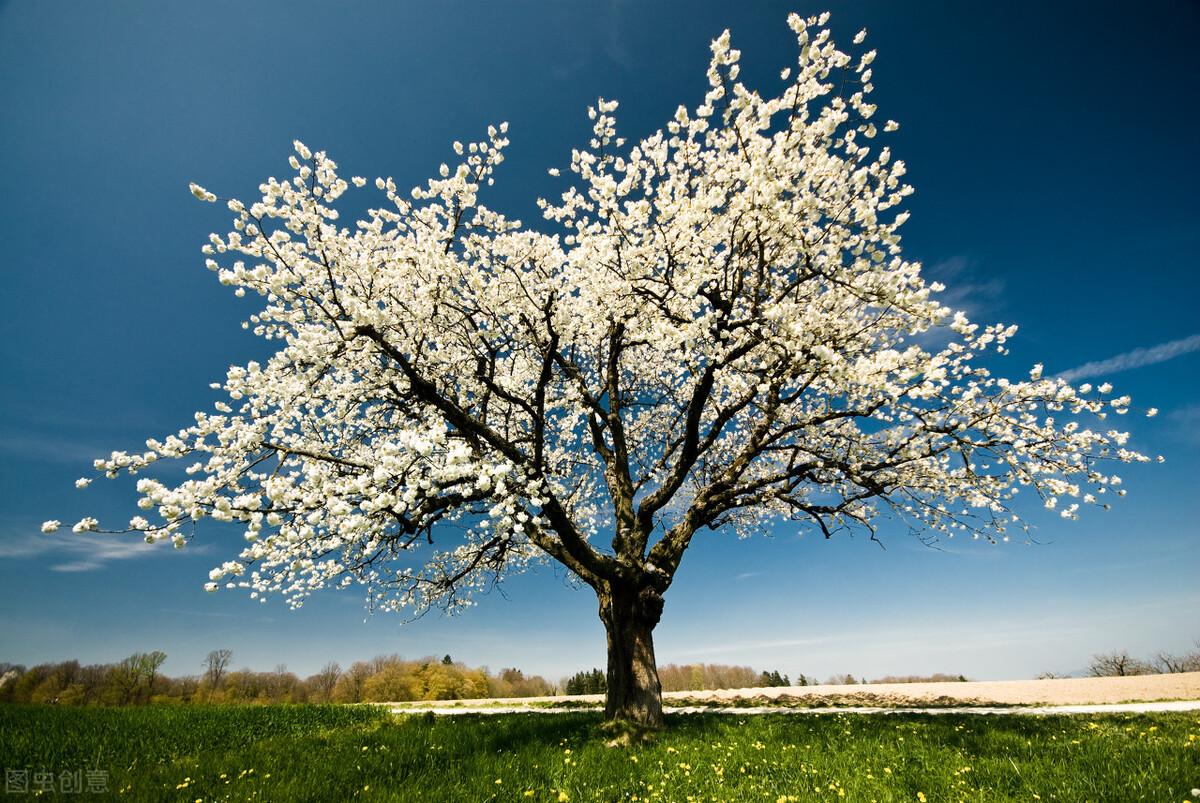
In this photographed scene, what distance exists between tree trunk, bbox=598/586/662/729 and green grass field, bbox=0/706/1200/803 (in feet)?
3.41

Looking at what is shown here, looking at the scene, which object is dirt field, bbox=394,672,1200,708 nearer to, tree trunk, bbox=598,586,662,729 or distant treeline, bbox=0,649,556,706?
tree trunk, bbox=598,586,662,729

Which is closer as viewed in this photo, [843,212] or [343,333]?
[343,333]

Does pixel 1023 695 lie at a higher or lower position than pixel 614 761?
lower

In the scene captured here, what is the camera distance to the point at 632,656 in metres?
11.0

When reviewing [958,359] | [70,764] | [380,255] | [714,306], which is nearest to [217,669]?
[70,764]

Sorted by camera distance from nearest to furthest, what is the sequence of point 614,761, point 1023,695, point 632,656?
point 614,761 < point 632,656 < point 1023,695

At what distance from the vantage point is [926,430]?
977 centimetres

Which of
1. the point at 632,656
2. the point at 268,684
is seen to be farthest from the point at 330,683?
the point at 632,656

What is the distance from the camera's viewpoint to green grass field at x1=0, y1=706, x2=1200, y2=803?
5672 mm

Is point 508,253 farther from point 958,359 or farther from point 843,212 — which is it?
point 958,359

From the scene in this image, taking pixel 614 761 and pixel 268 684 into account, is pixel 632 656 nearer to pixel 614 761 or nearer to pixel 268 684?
pixel 614 761

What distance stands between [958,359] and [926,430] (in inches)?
80.4

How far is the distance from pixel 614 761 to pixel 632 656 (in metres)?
3.87

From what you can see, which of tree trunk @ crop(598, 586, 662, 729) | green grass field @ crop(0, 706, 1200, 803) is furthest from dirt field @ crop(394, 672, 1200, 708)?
tree trunk @ crop(598, 586, 662, 729)
